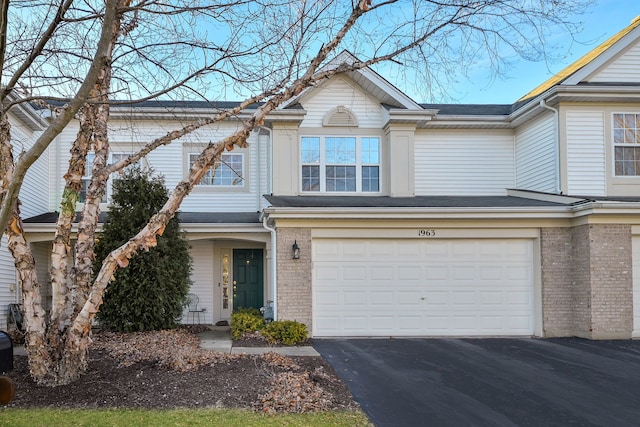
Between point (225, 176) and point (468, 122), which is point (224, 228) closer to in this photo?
point (225, 176)

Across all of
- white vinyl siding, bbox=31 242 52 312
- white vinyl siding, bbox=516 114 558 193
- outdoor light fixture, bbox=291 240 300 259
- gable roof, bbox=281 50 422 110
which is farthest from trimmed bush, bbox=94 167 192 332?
white vinyl siding, bbox=516 114 558 193

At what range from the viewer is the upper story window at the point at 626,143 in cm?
1370

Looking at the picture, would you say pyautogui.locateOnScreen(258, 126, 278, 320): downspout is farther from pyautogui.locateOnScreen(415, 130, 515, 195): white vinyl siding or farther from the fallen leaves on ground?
pyautogui.locateOnScreen(415, 130, 515, 195): white vinyl siding

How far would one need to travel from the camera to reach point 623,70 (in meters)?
13.8

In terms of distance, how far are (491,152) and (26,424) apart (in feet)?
44.4

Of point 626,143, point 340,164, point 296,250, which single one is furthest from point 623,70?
point 296,250

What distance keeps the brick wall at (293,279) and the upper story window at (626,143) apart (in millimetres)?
7960

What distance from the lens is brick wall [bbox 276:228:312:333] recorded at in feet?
39.3

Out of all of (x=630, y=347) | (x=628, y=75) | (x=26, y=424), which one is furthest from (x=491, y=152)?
(x=26, y=424)

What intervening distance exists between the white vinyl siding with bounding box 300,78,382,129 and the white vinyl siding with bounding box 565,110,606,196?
4837 millimetres

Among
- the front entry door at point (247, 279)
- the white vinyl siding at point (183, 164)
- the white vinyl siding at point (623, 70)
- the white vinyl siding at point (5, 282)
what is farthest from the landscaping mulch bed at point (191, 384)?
the white vinyl siding at point (623, 70)

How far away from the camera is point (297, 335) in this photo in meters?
11.3

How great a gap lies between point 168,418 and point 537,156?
11979mm

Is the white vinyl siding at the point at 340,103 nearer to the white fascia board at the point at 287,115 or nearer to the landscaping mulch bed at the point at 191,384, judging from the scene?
the white fascia board at the point at 287,115
